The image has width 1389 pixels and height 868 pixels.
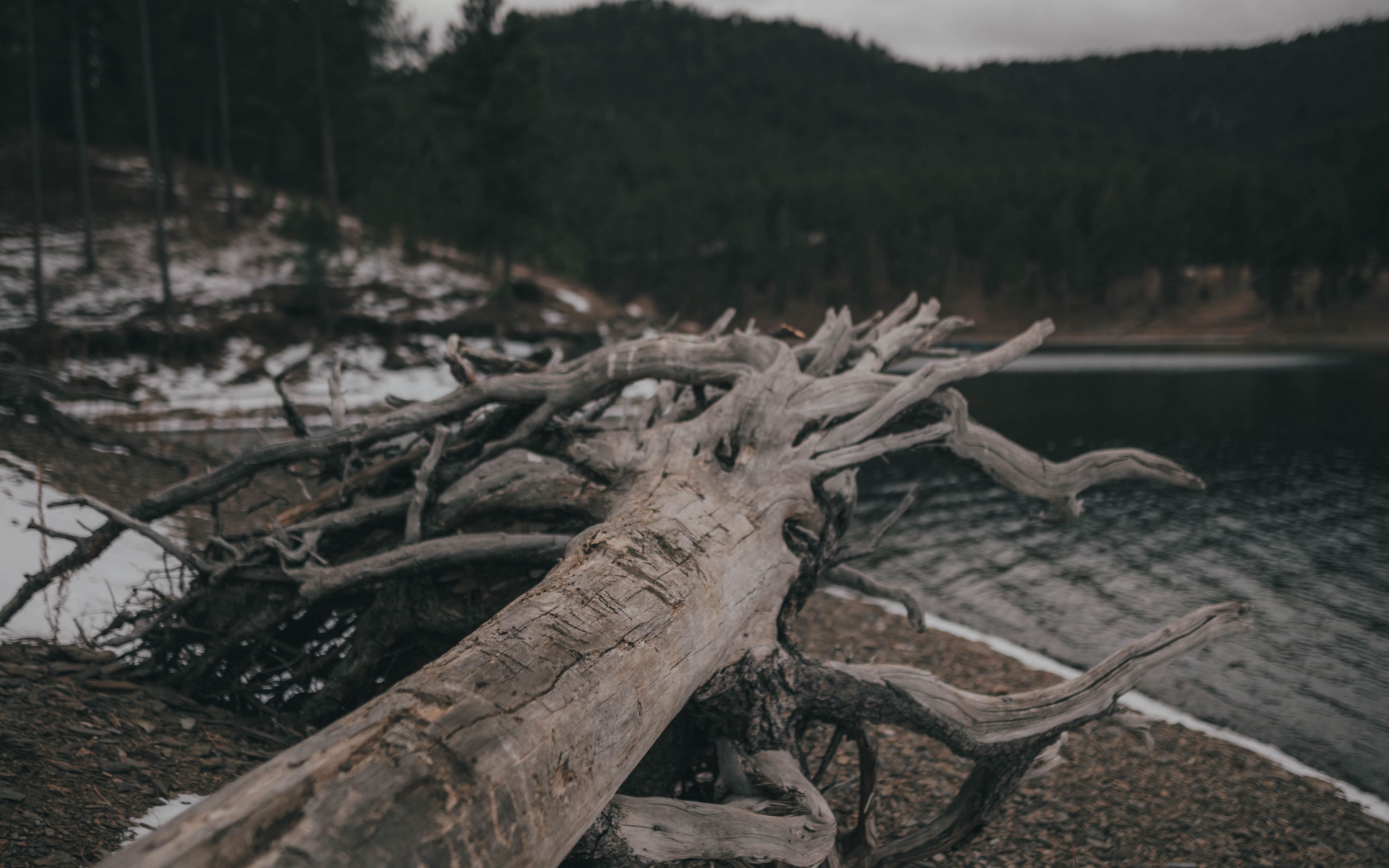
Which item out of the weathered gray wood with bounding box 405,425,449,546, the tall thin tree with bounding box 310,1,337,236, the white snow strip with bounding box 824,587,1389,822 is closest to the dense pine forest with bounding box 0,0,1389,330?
the tall thin tree with bounding box 310,1,337,236

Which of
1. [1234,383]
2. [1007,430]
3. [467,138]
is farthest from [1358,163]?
[467,138]

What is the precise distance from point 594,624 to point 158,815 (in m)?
2.22

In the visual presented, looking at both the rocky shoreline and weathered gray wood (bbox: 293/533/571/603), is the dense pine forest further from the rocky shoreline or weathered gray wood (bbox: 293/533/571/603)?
weathered gray wood (bbox: 293/533/571/603)

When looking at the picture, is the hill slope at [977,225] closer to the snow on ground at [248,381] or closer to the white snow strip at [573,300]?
the white snow strip at [573,300]

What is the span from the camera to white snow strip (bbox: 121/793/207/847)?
3.03 m

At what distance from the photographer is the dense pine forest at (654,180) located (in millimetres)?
36812

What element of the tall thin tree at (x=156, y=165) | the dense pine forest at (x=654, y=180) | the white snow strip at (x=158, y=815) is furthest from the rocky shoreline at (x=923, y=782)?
the dense pine forest at (x=654, y=180)

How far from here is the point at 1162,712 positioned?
288 inches

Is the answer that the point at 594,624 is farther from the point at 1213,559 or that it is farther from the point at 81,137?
the point at 81,137

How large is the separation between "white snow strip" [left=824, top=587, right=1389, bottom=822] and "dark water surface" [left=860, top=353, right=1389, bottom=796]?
182 millimetres

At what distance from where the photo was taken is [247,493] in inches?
417

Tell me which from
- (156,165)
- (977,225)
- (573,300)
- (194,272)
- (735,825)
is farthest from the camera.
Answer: (977,225)

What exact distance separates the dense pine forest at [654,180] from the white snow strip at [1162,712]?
30015 millimetres

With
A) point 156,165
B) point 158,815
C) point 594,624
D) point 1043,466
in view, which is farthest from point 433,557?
point 156,165
